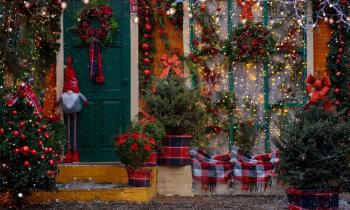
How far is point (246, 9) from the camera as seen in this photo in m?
10.4

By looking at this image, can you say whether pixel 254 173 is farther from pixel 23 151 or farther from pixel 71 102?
pixel 23 151

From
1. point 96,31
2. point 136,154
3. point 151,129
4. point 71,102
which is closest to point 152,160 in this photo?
point 151,129

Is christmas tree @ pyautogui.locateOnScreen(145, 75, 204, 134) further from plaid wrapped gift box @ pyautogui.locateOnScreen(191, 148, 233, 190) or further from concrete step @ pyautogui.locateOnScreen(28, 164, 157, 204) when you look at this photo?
concrete step @ pyautogui.locateOnScreen(28, 164, 157, 204)

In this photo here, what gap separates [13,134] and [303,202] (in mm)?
3321

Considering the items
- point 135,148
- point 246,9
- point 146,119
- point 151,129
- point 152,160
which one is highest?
point 246,9

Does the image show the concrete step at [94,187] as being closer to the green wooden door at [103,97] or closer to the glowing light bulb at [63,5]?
the green wooden door at [103,97]

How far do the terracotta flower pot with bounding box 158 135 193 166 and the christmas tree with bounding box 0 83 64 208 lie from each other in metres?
1.81

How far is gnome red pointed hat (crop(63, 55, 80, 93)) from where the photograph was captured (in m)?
9.90

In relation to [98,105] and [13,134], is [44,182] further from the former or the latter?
[98,105]

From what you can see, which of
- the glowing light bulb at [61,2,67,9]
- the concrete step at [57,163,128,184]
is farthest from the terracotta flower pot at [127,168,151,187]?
the glowing light bulb at [61,2,67,9]

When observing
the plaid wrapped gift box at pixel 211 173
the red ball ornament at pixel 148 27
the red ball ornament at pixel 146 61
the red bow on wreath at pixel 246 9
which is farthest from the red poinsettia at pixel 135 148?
the red bow on wreath at pixel 246 9

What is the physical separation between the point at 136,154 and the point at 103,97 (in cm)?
221

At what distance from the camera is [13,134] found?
7211 millimetres

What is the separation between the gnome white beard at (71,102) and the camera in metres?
9.84
